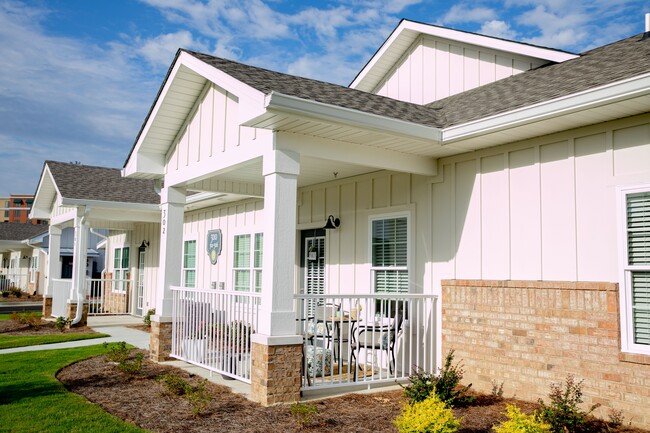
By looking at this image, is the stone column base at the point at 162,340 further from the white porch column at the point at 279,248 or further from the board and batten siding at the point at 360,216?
the white porch column at the point at 279,248

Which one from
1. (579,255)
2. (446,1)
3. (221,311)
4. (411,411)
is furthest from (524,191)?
(446,1)

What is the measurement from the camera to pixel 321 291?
11039 mm

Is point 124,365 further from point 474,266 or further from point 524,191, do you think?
point 524,191

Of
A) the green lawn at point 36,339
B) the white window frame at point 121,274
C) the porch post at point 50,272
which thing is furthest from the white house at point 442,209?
the white window frame at point 121,274

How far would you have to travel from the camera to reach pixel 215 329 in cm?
831

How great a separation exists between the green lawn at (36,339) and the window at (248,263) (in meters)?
3.54

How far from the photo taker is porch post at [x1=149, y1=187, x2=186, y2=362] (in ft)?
32.2

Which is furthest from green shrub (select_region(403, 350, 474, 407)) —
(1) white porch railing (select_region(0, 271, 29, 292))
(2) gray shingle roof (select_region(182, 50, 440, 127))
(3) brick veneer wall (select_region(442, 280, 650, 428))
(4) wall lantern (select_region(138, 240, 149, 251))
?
(1) white porch railing (select_region(0, 271, 29, 292))

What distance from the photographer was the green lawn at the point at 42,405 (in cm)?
588

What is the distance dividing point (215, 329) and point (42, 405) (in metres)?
2.40

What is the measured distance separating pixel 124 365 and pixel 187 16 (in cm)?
853

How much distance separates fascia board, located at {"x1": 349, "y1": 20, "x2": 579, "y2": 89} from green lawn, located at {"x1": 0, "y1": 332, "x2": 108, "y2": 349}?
8484 mm

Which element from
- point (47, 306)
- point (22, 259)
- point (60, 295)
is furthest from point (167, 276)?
point (22, 259)

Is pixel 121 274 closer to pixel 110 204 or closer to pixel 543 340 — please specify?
pixel 110 204
